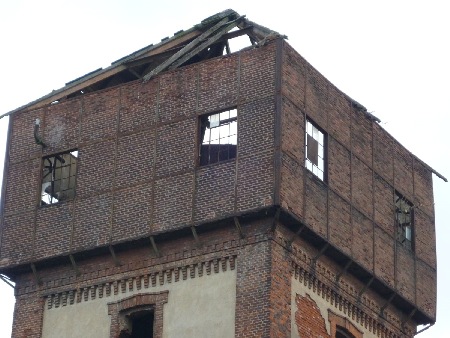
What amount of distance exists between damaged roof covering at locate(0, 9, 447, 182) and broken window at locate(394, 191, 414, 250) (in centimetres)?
245

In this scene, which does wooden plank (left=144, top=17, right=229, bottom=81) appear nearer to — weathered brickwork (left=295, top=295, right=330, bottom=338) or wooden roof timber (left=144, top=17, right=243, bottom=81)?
wooden roof timber (left=144, top=17, right=243, bottom=81)

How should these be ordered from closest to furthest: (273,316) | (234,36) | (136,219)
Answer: (273,316), (136,219), (234,36)

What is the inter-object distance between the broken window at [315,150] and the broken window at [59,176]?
6.51m

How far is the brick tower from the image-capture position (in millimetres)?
43062

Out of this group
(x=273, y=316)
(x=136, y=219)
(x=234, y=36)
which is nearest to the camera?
(x=273, y=316)

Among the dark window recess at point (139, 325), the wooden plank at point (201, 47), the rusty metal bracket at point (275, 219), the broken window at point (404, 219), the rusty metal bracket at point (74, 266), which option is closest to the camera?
the rusty metal bracket at point (275, 219)

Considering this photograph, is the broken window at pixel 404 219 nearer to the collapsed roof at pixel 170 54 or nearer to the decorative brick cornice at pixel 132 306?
the collapsed roof at pixel 170 54

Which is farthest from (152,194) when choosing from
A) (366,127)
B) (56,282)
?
(366,127)

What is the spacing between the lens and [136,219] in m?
44.7

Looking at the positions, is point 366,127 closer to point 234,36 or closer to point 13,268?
point 234,36

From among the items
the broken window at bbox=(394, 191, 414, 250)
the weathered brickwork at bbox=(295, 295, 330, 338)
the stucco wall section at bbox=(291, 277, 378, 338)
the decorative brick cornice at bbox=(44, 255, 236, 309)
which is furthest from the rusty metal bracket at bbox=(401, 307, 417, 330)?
the decorative brick cornice at bbox=(44, 255, 236, 309)

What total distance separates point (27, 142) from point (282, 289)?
9396 mm

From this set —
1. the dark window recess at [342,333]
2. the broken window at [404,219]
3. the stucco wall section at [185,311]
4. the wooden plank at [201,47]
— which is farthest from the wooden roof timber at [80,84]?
the dark window recess at [342,333]

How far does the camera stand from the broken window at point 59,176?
4684cm
